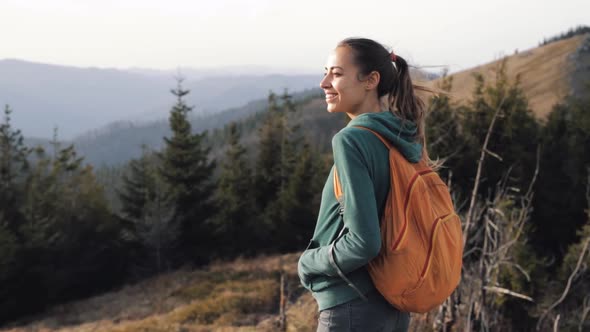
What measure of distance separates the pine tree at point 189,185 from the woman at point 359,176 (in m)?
23.7

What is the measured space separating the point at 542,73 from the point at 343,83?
265 ft

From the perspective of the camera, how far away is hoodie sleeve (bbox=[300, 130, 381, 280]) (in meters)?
1.51

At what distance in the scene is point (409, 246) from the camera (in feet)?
5.20

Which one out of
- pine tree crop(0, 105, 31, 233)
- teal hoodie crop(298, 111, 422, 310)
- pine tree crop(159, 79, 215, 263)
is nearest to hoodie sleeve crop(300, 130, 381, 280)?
teal hoodie crop(298, 111, 422, 310)

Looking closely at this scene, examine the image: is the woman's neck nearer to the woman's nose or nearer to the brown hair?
the brown hair

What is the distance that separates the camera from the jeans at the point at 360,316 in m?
1.66

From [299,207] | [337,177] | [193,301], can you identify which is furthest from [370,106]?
[299,207]

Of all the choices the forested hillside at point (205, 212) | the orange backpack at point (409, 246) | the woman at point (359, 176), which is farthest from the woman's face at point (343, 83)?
the forested hillside at point (205, 212)

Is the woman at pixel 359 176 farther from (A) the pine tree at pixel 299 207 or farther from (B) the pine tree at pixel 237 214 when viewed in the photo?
(B) the pine tree at pixel 237 214

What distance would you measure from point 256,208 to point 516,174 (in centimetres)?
1372

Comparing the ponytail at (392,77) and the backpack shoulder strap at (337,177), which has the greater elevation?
the ponytail at (392,77)

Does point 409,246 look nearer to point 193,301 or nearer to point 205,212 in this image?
point 193,301

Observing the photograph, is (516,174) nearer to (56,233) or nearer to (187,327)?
(187,327)

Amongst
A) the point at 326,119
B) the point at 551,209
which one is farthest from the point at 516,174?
the point at 326,119
